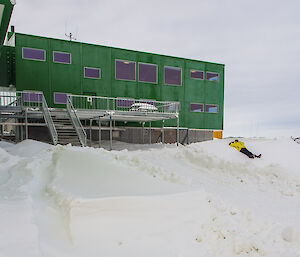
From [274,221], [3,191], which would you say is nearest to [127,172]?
[3,191]

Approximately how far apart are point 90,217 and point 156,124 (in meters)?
14.1

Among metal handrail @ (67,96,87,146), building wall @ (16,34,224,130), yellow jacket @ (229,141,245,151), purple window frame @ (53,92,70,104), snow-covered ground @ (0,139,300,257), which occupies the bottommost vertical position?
snow-covered ground @ (0,139,300,257)

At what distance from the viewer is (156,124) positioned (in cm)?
1770

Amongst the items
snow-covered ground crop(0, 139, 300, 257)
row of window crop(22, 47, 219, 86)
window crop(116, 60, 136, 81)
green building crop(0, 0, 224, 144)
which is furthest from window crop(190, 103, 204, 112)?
snow-covered ground crop(0, 139, 300, 257)

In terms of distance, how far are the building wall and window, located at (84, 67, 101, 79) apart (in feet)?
0.73

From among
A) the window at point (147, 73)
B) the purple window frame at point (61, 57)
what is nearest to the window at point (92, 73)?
the purple window frame at point (61, 57)

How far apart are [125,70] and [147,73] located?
1746mm

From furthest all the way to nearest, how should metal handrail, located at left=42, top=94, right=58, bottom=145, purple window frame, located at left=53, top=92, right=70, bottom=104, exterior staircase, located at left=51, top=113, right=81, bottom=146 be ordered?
purple window frame, located at left=53, top=92, right=70, bottom=104 → exterior staircase, located at left=51, top=113, right=81, bottom=146 → metal handrail, located at left=42, top=94, right=58, bottom=145

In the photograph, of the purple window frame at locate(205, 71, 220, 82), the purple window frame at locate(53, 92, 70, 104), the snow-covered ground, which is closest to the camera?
the snow-covered ground

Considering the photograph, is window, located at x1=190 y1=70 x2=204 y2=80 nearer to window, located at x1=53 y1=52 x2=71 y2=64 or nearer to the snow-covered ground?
window, located at x1=53 y1=52 x2=71 y2=64

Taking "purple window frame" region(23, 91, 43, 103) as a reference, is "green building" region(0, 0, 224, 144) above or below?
above

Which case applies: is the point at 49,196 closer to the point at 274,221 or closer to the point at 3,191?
the point at 3,191

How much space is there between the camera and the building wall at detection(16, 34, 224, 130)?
47.0 ft

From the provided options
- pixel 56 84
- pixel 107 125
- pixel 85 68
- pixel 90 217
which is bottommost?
pixel 90 217
